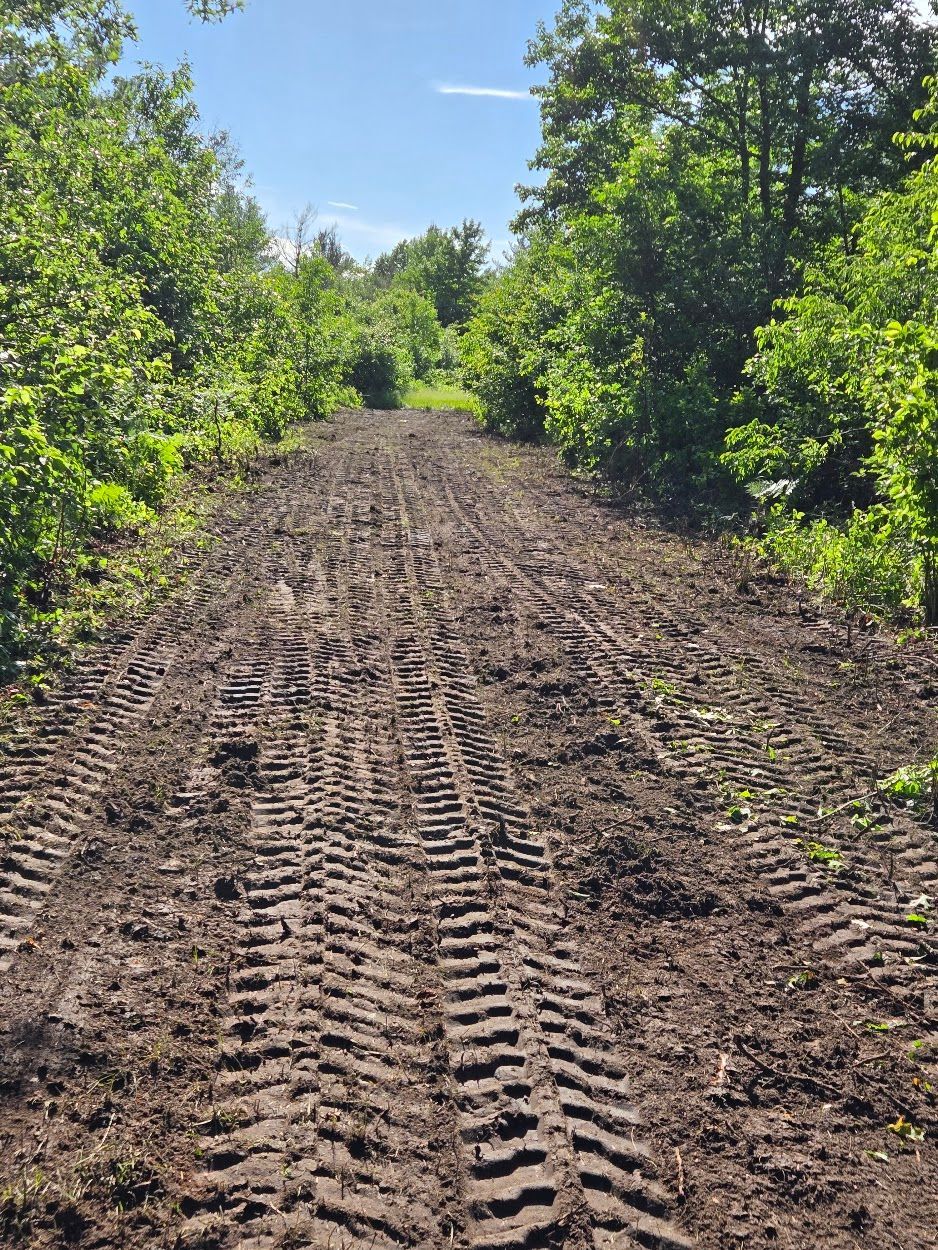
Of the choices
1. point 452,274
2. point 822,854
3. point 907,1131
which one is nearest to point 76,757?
point 822,854

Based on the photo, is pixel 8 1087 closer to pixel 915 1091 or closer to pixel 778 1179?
pixel 778 1179

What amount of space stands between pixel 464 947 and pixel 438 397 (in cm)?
3506

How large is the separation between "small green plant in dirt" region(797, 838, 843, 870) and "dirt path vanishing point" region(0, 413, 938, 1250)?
0.02 meters

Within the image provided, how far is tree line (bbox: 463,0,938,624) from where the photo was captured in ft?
28.3

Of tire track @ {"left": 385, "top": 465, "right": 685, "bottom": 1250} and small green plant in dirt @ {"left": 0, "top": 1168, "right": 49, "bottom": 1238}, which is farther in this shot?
tire track @ {"left": 385, "top": 465, "right": 685, "bottom": 1250}

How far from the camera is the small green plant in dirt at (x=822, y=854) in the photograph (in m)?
3.98

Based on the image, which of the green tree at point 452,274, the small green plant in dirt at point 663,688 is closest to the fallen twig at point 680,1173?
the small green plant in dirt at point 663,688

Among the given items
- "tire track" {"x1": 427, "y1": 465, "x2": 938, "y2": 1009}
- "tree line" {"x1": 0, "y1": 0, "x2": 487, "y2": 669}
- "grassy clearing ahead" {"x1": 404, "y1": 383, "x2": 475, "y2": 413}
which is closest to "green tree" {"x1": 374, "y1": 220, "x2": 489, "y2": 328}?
"grassy clearing ahead" {"x1": 404, "y1": 383, "x2": 475, "y2": 413}

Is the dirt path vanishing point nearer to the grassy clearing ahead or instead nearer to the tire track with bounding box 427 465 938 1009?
the tire track with bounding box 427 465 938 1009

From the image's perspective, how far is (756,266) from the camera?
12.7 meters

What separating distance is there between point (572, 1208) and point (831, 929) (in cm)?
176

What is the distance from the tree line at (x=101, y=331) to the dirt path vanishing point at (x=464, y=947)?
1.23 meters

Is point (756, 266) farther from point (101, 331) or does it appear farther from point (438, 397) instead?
point (438, 397)

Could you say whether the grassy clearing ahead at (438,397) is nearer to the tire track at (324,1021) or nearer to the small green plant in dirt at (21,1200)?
the tire track at (324,1021)
